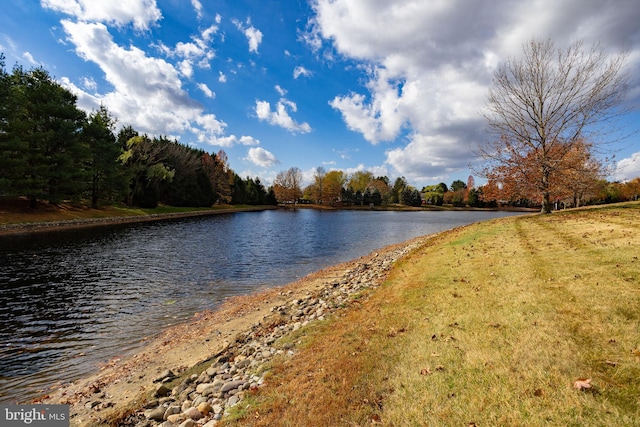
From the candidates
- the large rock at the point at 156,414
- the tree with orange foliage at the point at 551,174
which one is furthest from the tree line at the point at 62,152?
the tree with orange foliage at the point at 551,174

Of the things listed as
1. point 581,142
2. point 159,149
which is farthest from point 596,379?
point 159,149

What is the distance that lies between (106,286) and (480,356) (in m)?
17.1

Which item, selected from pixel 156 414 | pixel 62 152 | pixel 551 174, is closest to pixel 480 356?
pixel 156 414

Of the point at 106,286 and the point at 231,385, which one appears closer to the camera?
the point at 231,385

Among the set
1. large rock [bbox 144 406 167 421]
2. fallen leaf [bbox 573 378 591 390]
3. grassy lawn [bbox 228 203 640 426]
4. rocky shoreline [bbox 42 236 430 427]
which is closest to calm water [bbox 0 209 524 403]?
rocky shoreline [bbox 42 236 430 427]

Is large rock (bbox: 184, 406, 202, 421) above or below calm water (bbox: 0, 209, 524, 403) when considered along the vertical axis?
above

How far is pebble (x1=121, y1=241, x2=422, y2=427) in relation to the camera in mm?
4848

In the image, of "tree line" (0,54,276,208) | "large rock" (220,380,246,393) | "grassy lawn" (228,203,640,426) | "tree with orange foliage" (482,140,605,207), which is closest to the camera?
"grassy lawn" (228,203,640,426)

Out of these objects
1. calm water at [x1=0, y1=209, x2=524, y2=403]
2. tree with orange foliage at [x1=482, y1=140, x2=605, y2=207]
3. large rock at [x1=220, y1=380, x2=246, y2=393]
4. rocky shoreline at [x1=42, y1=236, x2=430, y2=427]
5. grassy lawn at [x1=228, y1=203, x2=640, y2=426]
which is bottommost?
calm water at [x1=0, y1=209, x2=524, y2=403]

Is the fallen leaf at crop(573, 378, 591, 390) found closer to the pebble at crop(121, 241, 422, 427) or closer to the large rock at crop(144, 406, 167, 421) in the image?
the pebble at crop(121, 241, 422, 427)

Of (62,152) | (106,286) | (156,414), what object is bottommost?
(106,286)

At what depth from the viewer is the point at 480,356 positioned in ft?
16.8

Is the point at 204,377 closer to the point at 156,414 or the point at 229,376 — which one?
the point at 229,376

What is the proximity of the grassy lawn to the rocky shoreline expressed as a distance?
573mm
